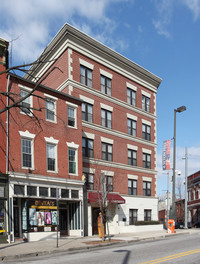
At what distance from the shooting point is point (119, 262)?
10945mm

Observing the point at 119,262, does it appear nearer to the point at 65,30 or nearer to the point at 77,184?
the point at 77,184

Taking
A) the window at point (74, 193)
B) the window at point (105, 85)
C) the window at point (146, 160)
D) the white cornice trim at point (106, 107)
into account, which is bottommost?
the window at point (74, 193)

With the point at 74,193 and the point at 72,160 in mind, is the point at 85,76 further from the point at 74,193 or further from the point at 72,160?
the point at 74,193

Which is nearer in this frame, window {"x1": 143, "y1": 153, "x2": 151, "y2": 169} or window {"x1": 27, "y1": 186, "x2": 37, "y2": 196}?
window {"x1": 27, "y1": 186, "x2": 37, "y2": 196}

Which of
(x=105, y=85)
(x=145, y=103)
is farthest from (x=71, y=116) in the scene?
(x=145, y=103)

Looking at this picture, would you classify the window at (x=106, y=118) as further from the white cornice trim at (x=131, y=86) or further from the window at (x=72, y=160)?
the window at (x=72, y=160)

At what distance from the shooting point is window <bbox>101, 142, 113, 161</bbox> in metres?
28.4

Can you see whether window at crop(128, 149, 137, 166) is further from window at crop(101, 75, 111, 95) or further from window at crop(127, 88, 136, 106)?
window at crop(101, 75, 111, 95)

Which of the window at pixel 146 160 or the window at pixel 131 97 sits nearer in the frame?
the window at pixel 131 97

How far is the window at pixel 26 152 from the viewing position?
64.4ft

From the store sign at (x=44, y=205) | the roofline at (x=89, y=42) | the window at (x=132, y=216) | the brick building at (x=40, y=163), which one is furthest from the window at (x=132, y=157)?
the store sign at (x=44, y=205)

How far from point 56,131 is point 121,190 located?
10688mm

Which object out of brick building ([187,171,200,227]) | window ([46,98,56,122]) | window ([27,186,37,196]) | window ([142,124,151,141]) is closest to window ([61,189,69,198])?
window ([27,186,37,196])

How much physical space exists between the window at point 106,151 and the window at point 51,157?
7.43 metres
